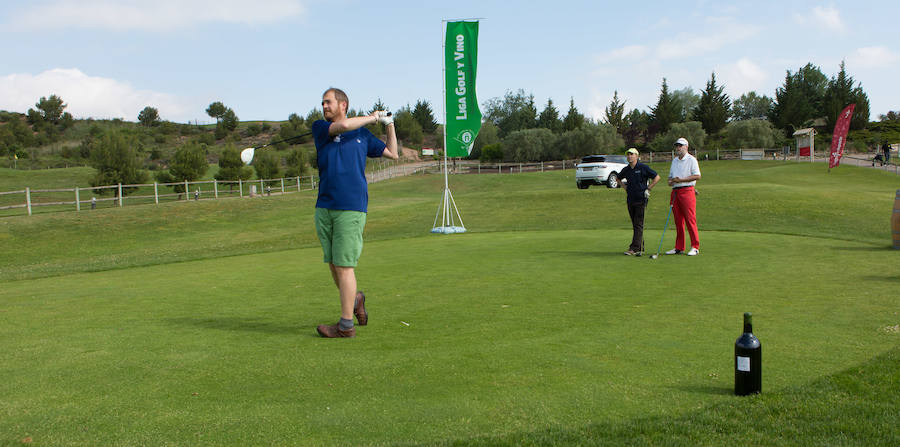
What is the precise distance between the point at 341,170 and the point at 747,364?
341 cm

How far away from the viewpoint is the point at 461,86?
1795cm

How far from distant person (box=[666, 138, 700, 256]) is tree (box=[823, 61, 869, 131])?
8339 centimetres

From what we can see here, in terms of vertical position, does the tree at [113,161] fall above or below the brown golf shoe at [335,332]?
above

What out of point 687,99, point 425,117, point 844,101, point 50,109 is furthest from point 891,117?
point 50,109

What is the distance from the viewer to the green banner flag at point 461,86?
58.4 ft

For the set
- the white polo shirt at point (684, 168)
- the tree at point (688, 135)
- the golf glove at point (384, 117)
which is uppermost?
the tree at point (688, 135)

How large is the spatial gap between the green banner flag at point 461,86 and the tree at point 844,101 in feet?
262

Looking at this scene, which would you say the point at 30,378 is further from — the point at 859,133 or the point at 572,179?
the point at 859,133

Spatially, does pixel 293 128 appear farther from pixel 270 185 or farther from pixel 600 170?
pixel 600 170

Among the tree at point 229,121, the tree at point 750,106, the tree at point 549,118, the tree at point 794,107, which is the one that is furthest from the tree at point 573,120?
the tree at point 229,121

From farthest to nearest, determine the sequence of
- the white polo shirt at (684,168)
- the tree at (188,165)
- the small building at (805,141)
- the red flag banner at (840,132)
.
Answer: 1. the small building at (805,141)
2. the tree at (188,165)
3. the red flag banner at (840,132)
4. the white polo shirt at (684,168)

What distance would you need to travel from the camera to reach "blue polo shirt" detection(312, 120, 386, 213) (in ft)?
17.7

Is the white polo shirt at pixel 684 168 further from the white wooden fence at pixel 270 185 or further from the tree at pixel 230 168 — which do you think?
the tree at pixel 230 168

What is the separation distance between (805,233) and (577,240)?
5.65 m
